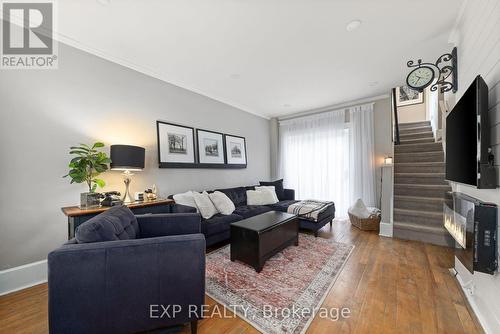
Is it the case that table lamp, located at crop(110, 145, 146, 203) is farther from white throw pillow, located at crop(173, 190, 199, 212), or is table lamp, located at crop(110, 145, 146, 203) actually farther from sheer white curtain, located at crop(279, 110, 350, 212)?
sheer white curtain, located at crop(279, 110, 350, 212)

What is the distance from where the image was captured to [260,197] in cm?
413

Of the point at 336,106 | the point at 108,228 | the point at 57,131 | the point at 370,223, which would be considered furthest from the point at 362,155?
the point at 57,131

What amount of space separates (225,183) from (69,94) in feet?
9.30

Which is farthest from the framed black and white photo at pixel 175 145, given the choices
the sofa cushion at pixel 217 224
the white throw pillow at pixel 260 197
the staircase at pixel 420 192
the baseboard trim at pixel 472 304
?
the staircase at pixel 420 192

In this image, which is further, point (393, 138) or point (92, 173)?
point (393, 138)

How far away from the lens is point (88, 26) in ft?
6.81

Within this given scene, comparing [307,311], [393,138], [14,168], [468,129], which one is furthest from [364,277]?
[14,168]

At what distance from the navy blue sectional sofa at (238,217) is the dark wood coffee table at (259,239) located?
48cm

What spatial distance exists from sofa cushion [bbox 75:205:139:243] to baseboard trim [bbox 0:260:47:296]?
4.32ft

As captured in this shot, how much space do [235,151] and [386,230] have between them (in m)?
3.31

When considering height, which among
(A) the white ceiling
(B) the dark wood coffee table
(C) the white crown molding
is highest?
(A) the white ceiling

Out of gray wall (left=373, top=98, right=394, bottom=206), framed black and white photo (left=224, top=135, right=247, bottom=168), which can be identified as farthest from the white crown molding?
framed black and white photo (left=224, top=135, right=247, bottom=168)

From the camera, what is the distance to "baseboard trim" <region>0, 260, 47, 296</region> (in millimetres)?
1849

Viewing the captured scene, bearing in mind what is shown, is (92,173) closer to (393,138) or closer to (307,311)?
(307,311)
